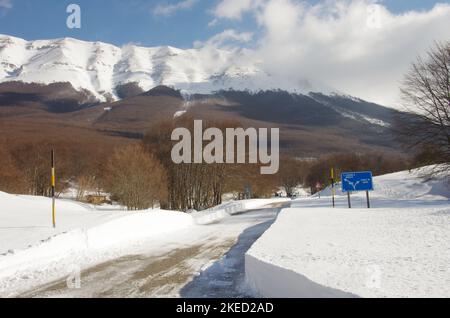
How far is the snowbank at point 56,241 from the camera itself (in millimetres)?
9352

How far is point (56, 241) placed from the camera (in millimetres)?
11750

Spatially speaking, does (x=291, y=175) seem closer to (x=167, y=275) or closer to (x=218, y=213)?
(x=218, y=213)

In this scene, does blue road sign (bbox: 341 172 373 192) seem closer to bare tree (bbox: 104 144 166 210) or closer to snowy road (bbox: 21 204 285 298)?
snowy road (bbox: 21 204 285 298)

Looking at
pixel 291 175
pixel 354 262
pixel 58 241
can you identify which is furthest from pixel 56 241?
pixel 291 175

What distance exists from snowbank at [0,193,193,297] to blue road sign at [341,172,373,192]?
404 inches

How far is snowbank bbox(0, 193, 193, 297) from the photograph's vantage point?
30.7ft

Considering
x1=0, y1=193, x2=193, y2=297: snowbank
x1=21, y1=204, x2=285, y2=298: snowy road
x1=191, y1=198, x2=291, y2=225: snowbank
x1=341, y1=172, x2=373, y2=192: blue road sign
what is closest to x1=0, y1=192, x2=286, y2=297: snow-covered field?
x1=0, y1=193, x2=193, y2=297: snowbank

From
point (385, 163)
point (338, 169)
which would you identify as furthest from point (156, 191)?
point (385, 163)

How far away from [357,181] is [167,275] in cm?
1774

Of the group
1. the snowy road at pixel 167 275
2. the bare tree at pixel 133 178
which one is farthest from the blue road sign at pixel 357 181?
the bare tree at pixel 133 178
